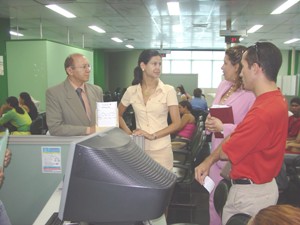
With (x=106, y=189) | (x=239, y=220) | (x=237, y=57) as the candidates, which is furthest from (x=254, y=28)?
(x=106, y=189)

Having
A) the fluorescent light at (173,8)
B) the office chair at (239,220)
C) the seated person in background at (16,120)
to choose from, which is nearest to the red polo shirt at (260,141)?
the office chair at (239,220)

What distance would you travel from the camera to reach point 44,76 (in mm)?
6148

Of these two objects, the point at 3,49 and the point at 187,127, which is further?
the point at 3,49

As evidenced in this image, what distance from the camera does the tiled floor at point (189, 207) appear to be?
10.3 ft

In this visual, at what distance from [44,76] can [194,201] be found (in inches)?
157

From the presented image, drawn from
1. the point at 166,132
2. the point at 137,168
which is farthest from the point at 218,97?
the point at 137,168

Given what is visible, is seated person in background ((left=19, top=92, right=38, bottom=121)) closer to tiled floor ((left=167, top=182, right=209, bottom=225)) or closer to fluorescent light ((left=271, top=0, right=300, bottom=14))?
tiled floor ((left=167, top=182, right=209, bottom=225))

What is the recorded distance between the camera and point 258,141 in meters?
1.29

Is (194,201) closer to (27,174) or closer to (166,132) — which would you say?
(166,132)

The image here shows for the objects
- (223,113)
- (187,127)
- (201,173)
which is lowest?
(187,127)

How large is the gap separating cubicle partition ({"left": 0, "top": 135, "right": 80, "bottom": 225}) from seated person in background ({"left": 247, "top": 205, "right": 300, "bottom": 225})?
1138 mm

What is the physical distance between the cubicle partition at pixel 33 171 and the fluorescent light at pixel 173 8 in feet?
15.4

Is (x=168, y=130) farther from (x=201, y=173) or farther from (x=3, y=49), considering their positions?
(x=3, y=49)

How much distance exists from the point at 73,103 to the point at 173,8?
4.79 meters
